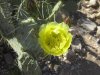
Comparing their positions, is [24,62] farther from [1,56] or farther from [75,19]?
[75,19]

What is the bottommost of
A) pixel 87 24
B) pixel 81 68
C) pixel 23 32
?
pixel 81 68

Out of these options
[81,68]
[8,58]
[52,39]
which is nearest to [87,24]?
[81,68]

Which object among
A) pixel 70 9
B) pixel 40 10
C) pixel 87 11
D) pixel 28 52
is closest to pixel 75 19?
pixel 87 11

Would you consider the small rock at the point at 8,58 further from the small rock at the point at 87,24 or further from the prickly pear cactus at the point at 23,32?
the small rock at the point at 87,24

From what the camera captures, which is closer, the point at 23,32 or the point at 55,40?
the point at 55,40

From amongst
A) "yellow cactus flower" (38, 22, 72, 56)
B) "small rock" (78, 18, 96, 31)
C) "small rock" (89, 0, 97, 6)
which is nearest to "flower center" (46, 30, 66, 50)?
"yellow cactus flower" (38, 22, 72, 56)

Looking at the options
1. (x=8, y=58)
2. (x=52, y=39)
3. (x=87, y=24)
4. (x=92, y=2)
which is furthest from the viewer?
(x=92, y=2)

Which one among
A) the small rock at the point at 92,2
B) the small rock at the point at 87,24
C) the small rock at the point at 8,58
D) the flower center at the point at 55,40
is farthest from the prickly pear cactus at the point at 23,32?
the small rock at the point at 92,2

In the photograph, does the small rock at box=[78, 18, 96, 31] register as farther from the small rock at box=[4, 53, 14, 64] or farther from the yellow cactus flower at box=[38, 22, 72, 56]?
the yellow cactus flower at box=[38, 22, 72, 56]

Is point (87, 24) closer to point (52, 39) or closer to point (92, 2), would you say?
point (92, 2)
